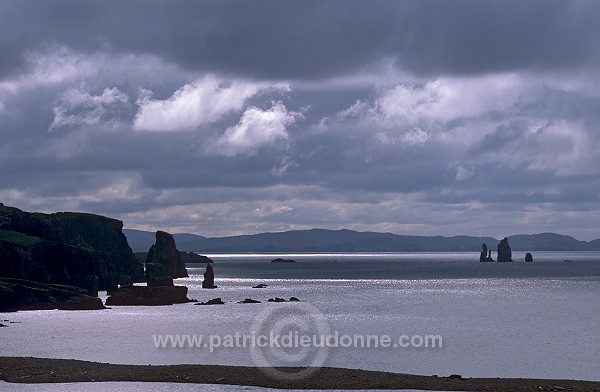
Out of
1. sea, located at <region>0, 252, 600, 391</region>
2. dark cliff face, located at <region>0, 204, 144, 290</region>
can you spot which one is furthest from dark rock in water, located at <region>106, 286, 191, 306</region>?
dark cliff face, located at <region>0, 204, 144, 290</region>

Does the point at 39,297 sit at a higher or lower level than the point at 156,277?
lower

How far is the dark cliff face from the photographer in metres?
128

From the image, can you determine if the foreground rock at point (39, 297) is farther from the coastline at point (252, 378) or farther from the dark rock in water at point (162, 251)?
the dark rock in water at point (162, 251)

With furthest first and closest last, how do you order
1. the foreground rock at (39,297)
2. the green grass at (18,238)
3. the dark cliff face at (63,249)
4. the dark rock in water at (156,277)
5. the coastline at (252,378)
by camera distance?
the green grass at (18,238), the dark rock in water at (156,277), the dark cliff face at (63,249), the foreground rock at (39,297), the coastline at (252,378)

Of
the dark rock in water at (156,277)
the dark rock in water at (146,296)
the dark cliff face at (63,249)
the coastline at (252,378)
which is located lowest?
the coastline at (252,378)

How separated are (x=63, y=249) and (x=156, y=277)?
1857cm

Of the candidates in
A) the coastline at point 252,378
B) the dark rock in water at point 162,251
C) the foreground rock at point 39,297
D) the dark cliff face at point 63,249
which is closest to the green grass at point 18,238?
the dark cliff face at point 63,249

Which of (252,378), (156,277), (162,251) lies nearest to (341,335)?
(252,378)

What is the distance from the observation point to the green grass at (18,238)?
138788 mm

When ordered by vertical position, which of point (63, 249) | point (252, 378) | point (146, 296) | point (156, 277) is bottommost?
point (252, 378)

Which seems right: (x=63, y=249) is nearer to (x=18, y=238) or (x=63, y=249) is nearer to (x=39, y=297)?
(x=18, y=238)

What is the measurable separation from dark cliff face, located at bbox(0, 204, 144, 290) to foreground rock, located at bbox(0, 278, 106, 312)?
27.8 feet

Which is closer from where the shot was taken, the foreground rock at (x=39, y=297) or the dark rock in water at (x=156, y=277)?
the foreground rock at (x=39, y=297)

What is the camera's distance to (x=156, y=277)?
5487 inches
